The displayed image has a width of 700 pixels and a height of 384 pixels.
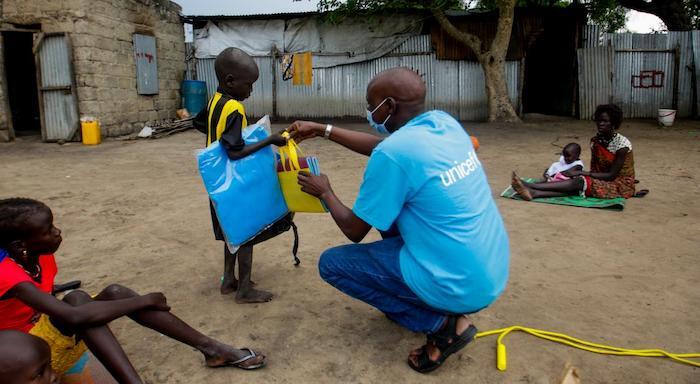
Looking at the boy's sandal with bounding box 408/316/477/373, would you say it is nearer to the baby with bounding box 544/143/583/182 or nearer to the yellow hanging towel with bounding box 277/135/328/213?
the yellow hanging towel with bounding box 277/135/328/213

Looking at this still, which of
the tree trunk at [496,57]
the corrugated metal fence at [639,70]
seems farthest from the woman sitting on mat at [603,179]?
the corrugated metal fence at [639,70]

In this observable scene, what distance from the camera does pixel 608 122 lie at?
5.04 meters

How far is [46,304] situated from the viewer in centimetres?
173

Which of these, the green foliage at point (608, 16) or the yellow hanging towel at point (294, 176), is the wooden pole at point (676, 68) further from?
the yellow hanging towel at point (294, 176)

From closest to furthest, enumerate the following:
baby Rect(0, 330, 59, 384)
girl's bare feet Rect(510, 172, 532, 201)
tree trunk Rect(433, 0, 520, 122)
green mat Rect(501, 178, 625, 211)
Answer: baby Rect(0, 330, 59, 384) < green mat Rect(501, 178, 625, 211) < girl's bare feet Rect(510, 172, 532, 201) < tree trunk Rect(433, 0, 520, 122)

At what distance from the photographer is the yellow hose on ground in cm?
230

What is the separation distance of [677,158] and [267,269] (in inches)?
272

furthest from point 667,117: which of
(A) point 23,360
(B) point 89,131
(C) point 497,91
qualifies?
(A) point 23,360

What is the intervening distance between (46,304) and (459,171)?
1.59m

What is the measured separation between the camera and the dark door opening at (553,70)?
42.9ft

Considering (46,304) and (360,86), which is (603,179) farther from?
(360,86)

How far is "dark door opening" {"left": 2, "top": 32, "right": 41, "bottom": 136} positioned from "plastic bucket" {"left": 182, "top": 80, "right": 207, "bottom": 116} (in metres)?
3.53

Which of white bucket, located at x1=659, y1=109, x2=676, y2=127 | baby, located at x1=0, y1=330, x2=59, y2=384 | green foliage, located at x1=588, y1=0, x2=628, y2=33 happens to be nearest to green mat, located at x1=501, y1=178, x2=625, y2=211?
baby, located at x1=0, y1=330, x2=59, y2=384

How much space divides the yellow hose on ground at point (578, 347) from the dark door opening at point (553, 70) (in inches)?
470
